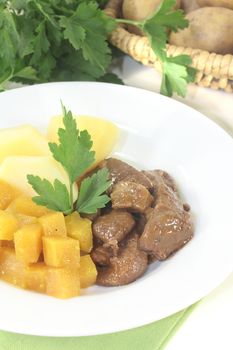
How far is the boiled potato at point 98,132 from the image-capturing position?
70.4 inches

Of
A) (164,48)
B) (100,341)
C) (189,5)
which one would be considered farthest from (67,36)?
(100,341)

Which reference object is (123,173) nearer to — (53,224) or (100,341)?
(53,224)

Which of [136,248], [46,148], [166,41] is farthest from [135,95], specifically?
[136,248]

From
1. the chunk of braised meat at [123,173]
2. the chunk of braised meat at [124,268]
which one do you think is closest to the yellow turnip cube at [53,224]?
the chunk of braised meat at [124,268]

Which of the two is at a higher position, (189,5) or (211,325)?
(189,5)

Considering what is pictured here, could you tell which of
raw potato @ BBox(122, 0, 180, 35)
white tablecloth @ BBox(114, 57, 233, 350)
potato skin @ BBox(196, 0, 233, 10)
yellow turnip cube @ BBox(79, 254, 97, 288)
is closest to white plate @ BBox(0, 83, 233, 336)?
yellow turnip cube @ BBox(79, 254, 97, 288)

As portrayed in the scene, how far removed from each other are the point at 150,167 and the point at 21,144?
1.30 ft

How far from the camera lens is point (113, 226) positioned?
1509mm

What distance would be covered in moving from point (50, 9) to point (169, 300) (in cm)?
112

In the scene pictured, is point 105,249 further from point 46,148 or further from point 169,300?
point 46,148

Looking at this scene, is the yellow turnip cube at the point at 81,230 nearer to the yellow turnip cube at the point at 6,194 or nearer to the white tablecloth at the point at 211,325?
the yellow turnip cube at the point at 6,194

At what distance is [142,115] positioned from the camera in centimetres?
190

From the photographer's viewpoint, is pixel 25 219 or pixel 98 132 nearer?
pixel 25 219

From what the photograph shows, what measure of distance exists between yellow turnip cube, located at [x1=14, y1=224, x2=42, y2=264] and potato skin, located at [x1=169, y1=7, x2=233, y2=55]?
3.32ft
